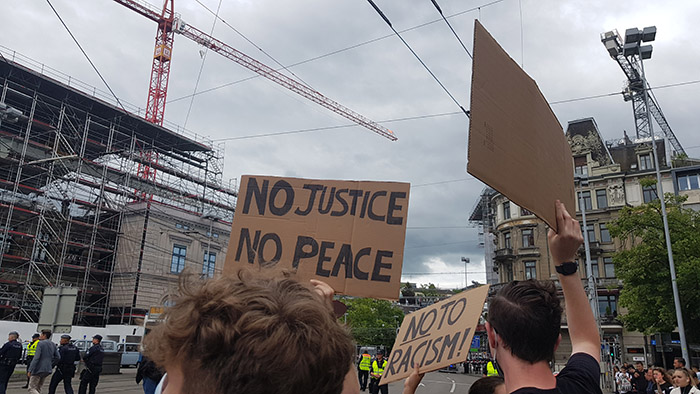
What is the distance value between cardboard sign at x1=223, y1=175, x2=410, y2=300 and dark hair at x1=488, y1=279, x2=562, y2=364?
1604 mm

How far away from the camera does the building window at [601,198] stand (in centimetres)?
4425

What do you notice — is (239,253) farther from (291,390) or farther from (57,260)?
(57,260)

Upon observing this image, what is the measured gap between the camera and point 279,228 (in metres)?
4.18

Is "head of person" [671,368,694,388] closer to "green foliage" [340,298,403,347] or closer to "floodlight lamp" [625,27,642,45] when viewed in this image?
"floodlight lamp" [625,27,642,45]

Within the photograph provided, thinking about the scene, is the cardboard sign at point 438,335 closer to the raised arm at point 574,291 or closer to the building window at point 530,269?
the raised arm at point 574,291

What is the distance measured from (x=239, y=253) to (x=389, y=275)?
47.6 inches

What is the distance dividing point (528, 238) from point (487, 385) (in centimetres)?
4648

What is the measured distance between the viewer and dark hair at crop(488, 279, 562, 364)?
2.10 m

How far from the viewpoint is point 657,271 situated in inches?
1010

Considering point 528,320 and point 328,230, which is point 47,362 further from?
point 528,320

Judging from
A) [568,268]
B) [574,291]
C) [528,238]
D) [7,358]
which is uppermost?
[528,238]

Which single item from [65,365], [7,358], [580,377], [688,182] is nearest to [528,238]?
[688,182]

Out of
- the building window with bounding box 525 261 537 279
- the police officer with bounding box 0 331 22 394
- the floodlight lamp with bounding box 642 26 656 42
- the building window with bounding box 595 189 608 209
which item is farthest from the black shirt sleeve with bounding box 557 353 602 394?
the building window with bounding box 595 189 608 209

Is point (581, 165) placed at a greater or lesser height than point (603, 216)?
greater
